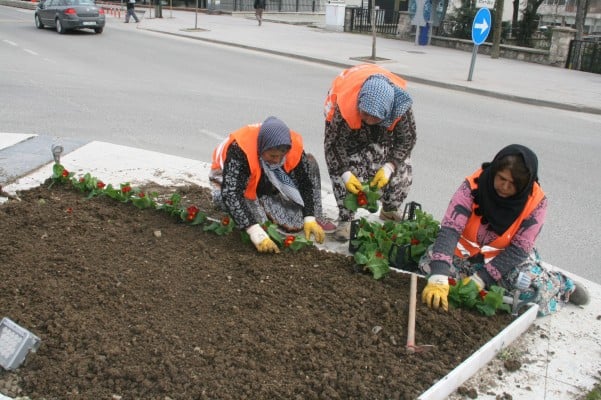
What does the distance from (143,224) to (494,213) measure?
2.30 meters

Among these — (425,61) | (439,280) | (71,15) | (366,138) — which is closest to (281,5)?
(71,15)

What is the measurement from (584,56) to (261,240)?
15477 millimetres

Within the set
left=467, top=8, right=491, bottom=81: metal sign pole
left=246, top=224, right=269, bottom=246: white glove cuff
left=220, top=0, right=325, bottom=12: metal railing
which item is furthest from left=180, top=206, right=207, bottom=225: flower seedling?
left=220, top=0, right=325, bottom=12: metal railing

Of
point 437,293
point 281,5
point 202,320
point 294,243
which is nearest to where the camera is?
point 202,320

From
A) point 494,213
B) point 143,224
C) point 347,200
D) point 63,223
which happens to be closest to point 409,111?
point 347,200

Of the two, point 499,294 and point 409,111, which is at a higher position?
point 409,111

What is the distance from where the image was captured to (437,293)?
322cm

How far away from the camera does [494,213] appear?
3326 millimetres

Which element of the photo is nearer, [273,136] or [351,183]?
[273,136]

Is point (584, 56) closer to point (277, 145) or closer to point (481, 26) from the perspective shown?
point (481, 26)

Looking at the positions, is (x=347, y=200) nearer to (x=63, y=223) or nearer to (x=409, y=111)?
(x=409, y=111)

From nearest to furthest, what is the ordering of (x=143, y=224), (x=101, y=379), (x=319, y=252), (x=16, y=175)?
1. (x=101, y=379)
2. (x=319, y=252)
3. (x=143, y=224)
4. (x=16, y=175)

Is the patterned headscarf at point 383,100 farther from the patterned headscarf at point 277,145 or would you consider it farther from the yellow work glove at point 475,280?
the yellow work glove at point 475,280

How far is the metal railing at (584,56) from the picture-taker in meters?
16.0
